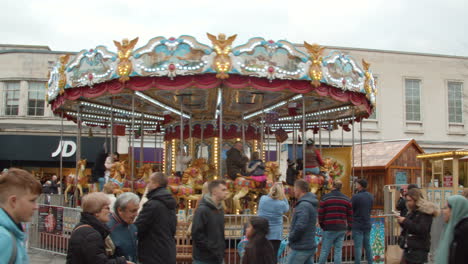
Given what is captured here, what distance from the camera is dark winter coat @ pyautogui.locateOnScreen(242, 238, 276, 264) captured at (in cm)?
489

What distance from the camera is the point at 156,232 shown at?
16.3ft

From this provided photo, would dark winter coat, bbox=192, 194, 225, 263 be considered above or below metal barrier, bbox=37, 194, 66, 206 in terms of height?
above

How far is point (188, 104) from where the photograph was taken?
1513 cm

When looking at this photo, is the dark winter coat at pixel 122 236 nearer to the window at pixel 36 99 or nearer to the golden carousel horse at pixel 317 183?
the golden carousel horse at pixel 317 183

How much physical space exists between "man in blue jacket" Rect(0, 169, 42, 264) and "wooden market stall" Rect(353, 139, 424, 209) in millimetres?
19963

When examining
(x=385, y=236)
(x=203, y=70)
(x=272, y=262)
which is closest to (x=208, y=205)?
(x=272, y=262)

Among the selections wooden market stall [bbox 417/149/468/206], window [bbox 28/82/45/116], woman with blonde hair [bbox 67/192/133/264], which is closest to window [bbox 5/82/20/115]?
window [bbox 28/82/45/116]

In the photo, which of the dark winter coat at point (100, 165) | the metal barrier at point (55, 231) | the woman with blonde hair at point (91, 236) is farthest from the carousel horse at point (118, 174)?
the woman with blonde hair at point (91, 236)

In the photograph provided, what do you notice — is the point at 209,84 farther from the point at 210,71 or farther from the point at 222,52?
the point at 222,52

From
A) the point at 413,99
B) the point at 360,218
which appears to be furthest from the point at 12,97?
the point at 413,99

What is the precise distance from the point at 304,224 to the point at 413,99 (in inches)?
988

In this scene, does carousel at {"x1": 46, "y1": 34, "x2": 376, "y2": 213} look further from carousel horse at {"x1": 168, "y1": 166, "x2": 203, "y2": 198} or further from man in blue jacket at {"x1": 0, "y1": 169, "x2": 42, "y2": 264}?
man in blue jacket at {"x1": 0, "y1": 169, "x2": 42, "y2": 264}

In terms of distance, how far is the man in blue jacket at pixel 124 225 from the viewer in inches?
177

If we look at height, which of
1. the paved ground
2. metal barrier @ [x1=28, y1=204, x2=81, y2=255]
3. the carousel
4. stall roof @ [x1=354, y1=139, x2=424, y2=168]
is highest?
the carousel
